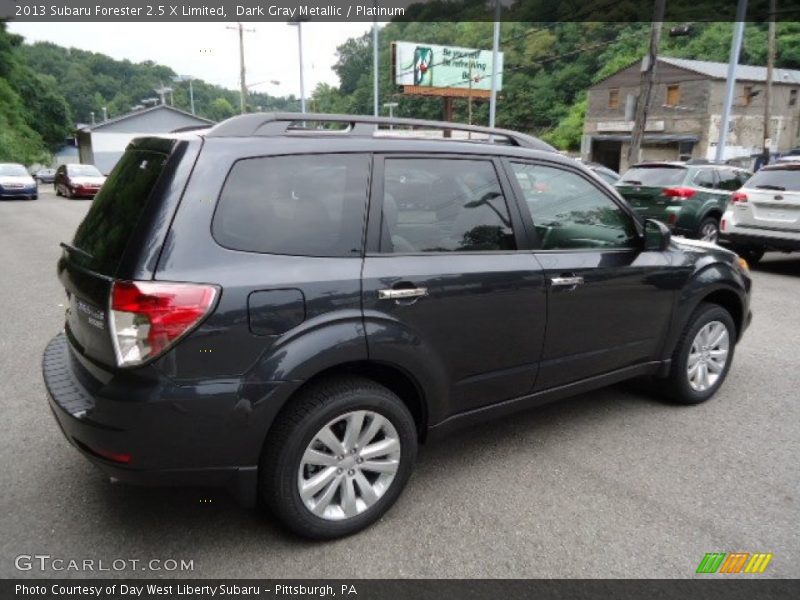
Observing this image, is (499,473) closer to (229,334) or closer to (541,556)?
(541,556)

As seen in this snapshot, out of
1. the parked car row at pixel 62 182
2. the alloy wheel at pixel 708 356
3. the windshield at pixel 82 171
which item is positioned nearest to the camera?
the alloy wheel at pixel 708 356

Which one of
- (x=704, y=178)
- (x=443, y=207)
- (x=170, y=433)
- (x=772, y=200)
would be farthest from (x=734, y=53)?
(x=170, y=433)

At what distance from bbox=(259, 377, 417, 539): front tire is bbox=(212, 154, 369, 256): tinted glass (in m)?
0.61

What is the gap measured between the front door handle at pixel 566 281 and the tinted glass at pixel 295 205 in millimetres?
1135

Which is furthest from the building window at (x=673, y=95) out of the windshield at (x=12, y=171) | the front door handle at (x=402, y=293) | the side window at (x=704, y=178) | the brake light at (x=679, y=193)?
the front door handle at (x=402, y=293)

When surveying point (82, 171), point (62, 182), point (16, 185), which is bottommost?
point (62, 182)

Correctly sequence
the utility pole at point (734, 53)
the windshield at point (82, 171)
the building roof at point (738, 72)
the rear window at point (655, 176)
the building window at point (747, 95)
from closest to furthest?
the rear window at point (655, 176)
the utility pole at point (734, 53)
the windshield at point (82, 171)
the building roof at point (738, 72)
the building window at point (747, 95)

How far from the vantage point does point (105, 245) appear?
2553 millimetres

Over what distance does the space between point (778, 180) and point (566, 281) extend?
7.43 meters

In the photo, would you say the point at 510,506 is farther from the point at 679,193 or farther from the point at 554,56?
the point at 554,56

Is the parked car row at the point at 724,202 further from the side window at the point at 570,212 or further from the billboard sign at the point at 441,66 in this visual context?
the billboard sign at the point at 441,66

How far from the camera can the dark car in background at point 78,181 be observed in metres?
23.0

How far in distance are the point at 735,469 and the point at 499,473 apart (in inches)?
51.3

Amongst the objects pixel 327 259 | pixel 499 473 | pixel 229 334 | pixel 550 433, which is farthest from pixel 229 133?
pixel 550 433
